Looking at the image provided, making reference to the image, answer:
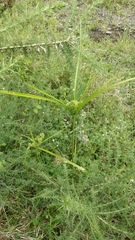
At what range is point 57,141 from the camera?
2131mm

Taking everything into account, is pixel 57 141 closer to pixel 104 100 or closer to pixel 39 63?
pixel 104 100

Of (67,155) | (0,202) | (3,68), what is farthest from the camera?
(67,155)

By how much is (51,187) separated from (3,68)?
2.96 feet

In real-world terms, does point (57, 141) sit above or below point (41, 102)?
below

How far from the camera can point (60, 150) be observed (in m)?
2.11

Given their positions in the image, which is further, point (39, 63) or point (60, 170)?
point (39, 63)

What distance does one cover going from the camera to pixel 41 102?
2225 mm

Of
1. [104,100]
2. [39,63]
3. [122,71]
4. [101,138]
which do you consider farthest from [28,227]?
[122,71]

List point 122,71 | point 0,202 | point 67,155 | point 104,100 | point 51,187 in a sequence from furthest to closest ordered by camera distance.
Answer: point 122,71
point 104,100
point 67,155
point 51,187
point 0,202

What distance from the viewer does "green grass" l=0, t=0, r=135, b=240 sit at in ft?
4.63

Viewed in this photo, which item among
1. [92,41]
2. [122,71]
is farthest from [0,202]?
[92,41]

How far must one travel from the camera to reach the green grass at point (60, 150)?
1411mm

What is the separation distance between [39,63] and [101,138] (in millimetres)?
1004

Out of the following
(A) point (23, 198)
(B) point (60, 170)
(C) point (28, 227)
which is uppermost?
(B) point (60, 170)
